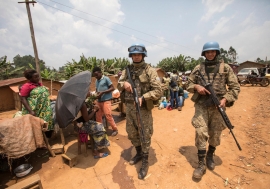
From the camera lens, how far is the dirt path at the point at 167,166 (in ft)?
8.43

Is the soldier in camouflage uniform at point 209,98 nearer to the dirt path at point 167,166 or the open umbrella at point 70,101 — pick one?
the dirt path at point 167,166

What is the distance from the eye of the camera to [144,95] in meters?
2.61

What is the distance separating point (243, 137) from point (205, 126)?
7.40ft

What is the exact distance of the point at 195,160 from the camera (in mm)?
3104

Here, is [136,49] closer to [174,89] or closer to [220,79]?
[220,79]

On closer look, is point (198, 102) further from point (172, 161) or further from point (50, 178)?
point (50, 178)

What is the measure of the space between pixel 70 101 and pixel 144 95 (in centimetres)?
134

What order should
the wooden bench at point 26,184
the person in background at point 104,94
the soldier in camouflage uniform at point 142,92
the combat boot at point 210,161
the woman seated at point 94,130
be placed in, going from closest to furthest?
the wooden bench at point 26,184
the soldier in camouflage uniform at point 142,92
the combat boot at point 210,161
the woman seated at point 94,130
the person in background at point 104,94

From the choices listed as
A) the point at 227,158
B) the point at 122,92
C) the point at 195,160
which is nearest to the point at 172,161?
the point at 195,160

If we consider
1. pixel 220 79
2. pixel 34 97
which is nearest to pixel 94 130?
pixel 34 97

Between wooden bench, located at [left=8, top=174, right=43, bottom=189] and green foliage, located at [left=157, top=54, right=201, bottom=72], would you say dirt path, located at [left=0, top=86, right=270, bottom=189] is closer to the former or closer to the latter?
wooden bench, located at [left=8, top=174, right=43, bottom=189]

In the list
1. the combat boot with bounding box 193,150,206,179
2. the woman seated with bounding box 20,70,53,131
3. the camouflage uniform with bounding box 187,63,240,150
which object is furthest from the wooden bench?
the camouflage uniform with bounding box 187,63,240,150

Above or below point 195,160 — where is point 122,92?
above

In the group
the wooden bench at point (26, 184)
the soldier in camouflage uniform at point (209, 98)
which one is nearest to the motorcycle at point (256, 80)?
the soldier in camouflage uniform at point (209, 98)
